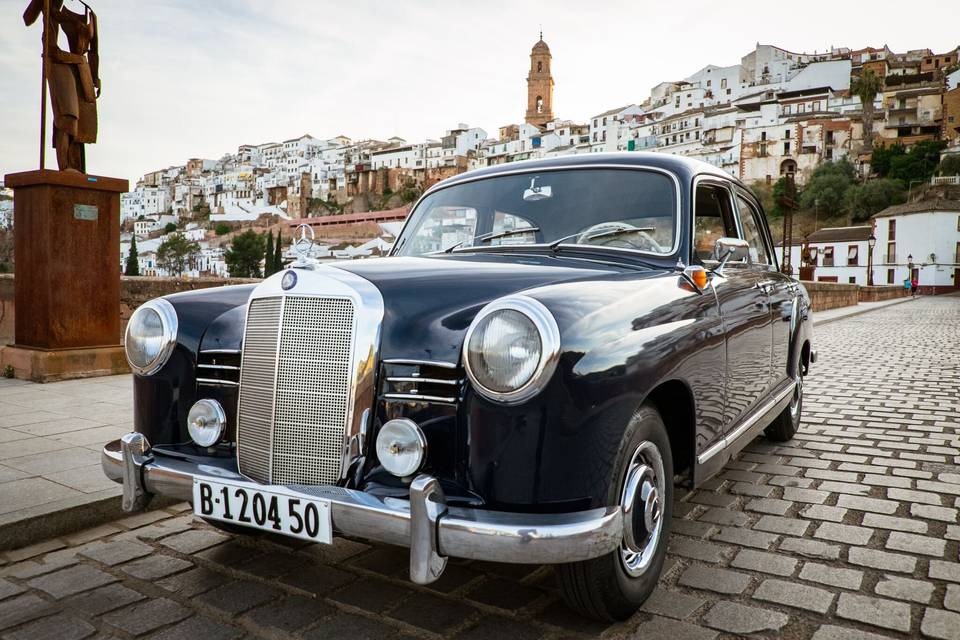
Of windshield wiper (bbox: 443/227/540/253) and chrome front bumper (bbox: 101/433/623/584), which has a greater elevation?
windshield wiper (bbox: 443/227/540/253)

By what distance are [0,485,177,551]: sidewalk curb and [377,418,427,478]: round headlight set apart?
2.02 metres

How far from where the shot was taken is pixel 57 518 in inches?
133

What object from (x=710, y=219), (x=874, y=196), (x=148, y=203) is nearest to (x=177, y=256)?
(x=148, y=203)

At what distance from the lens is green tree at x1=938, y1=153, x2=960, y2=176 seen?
2931 inches

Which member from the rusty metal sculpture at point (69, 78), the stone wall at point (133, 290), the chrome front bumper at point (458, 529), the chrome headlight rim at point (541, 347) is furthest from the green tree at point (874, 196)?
the chrome front bumper at point (458, 529)

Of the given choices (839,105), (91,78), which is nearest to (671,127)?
(839,105)

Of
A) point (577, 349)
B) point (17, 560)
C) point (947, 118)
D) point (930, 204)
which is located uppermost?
point (947, 118)

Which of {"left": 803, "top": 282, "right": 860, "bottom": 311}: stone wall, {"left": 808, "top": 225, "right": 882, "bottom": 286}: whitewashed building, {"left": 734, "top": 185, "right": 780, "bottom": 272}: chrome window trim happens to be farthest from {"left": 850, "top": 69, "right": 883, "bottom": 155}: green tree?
{"left": 734, "top": 185, "right": 780, "bottom": 272}: chrome window trim

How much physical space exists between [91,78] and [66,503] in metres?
5.88

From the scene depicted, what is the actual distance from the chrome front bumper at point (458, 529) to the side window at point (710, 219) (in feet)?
5.68

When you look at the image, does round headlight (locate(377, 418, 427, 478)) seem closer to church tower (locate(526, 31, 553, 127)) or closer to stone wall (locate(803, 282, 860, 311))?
stone wall (locate(803, 282, 860, 311))

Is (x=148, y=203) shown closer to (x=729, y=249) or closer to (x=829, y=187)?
(x=829, y=187)

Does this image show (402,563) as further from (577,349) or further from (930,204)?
(930,204)

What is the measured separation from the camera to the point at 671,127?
3981 inches
